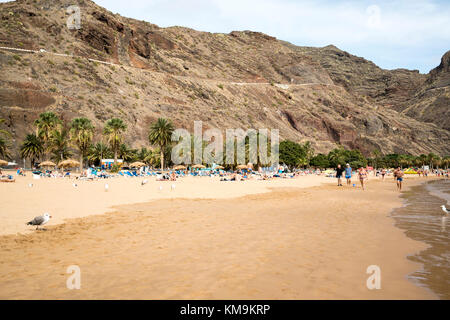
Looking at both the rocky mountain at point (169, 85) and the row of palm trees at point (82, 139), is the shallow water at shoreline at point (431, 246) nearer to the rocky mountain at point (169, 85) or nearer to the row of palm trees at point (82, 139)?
the row of palm trees at point (82, 139)

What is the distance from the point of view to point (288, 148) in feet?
279

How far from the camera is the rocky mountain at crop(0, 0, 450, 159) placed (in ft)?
271

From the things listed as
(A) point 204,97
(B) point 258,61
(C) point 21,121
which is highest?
(B) point 258,61

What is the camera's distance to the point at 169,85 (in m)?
114

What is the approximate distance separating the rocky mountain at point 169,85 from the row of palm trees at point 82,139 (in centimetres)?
770

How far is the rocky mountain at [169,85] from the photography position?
3258 inches

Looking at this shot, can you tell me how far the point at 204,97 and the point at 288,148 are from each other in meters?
44.2

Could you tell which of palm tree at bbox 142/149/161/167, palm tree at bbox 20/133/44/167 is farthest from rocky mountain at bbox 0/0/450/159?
palm tree at bbox 142/149/161/167

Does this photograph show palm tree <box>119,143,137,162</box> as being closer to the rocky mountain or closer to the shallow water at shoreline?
the rocky mountain

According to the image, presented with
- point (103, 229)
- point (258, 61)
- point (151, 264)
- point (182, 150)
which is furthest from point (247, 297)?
point (258, 61)

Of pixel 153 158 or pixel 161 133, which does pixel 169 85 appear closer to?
pixel 153 158
